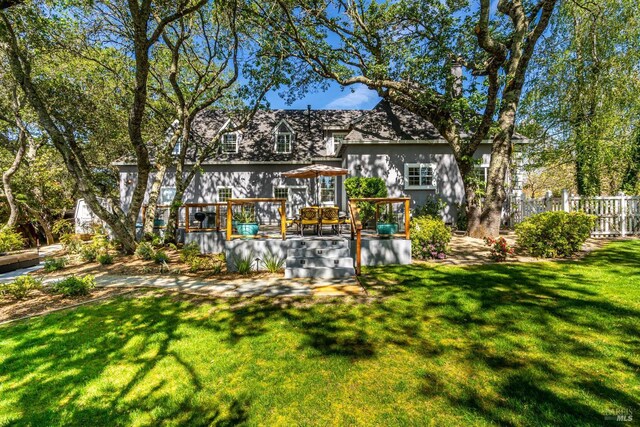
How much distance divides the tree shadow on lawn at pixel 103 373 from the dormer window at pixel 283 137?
563 inches

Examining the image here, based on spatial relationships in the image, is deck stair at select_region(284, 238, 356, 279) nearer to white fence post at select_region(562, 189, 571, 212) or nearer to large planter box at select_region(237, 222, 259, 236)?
large planter box at select_region(237, 222, 259, 236)

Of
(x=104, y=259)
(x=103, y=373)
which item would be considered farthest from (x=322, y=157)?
(x=103, y=373)

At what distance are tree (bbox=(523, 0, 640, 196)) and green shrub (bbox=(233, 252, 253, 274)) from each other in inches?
635

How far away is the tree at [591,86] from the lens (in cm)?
1259

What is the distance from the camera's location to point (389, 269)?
757cm

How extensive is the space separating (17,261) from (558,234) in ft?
55.9

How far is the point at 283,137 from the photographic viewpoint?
18234 millimetres

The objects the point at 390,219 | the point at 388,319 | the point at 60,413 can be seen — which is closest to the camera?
the point at 60,413

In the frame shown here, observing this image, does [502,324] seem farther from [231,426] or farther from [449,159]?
[449,159]

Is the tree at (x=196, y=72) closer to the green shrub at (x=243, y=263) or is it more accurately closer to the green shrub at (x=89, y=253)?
the green shrub at (x=89, y=253)

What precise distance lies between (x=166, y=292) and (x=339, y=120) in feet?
53.6

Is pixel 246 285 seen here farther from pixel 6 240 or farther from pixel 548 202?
pixel 548 202

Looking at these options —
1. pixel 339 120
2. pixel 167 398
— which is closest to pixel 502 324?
pixel 167 398

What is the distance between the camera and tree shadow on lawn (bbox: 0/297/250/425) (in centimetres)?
279
